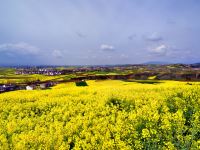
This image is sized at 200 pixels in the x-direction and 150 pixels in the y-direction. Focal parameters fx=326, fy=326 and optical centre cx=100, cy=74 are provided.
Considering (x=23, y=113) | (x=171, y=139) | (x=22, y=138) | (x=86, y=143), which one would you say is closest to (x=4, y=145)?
(x=22, y=138)

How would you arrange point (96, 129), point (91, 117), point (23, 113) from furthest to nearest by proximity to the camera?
point (23, 113)
point (91, 117)
point (96, 129)

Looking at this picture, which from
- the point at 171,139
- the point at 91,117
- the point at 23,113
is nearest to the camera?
the point at 171,139

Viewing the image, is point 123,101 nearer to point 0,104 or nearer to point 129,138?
point 0,104

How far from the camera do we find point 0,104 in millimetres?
19953

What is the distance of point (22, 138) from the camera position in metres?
10.1

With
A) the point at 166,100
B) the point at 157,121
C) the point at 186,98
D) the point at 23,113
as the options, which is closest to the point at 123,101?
the point at 166,100

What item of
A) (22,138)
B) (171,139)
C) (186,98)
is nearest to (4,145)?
(22,138)

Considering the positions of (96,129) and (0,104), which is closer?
(96,129)

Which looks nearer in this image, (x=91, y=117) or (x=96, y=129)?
(x=96, y=129)

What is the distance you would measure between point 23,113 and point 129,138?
8.91m

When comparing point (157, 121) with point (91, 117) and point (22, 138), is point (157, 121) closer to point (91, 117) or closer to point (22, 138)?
point (91, 117)

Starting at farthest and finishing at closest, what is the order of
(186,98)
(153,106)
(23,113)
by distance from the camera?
(186,98) < (23,113) < (153,106)

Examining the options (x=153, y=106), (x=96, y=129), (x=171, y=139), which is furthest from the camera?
(x=153, y=106)

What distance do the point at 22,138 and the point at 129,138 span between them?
332 cm
